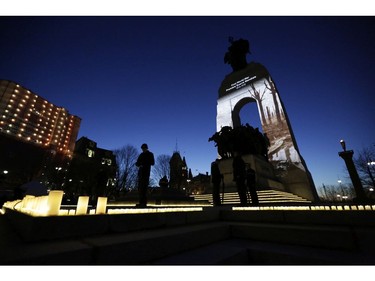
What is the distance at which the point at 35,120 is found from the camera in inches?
2709

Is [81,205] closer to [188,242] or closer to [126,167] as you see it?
[188,242]

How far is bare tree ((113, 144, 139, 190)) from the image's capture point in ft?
90.8

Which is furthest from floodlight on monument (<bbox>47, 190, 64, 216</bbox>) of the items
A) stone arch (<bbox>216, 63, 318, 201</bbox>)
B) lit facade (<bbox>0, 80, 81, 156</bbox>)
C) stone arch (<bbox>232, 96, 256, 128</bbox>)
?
lit facade (<bbox>0, 80, 81, 156</bbox>)

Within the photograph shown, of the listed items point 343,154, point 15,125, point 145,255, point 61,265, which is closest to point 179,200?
point 145,255

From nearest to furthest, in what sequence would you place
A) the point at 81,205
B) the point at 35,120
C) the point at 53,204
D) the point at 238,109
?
1. the point at 53,204
2. the point at 81,205
3. the point at 238,109
4. the point at 35,120

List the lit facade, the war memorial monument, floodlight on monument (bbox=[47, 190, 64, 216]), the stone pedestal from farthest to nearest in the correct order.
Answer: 1. the lit facade
2. the war memorial monument
3. the stone pedestal
4. floodlight on monument (bbox=[47, 190, 64, 216])

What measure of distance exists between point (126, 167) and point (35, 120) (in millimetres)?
66439

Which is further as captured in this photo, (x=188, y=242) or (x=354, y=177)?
(x=354, y=177)

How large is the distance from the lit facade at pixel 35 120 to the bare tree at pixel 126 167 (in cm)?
5206

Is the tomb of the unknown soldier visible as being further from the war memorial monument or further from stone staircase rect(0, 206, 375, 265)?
the war memorial monument

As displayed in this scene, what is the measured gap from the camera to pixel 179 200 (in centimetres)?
865

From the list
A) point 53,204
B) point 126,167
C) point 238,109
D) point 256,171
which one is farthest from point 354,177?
point 126,167

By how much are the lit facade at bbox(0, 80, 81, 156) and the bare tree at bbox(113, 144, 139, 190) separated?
171 feet

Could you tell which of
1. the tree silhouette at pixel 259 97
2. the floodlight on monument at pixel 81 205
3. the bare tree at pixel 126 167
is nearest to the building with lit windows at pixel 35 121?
the bare tree at pixel 126 167
